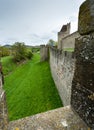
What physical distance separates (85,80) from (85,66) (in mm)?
180

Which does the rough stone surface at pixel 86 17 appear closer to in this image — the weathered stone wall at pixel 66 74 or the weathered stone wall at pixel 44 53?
the weathered stone wall at pixel 66 74

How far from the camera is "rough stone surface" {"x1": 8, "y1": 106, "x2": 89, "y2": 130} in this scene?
1.45 metres

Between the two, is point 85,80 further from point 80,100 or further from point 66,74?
point 66,74

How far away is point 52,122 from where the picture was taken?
153 cm

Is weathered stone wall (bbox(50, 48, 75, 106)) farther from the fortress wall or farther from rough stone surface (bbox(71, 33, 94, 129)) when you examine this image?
the fortress wall

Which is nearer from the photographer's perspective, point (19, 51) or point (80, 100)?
point (80, 100)

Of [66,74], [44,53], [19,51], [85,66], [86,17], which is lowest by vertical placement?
[66,74]

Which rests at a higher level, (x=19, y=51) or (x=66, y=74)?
(x=19, y=51)

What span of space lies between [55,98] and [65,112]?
6.27 metres

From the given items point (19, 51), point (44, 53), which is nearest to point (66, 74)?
point (44, 53)

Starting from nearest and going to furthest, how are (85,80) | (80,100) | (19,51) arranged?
(85,80) < (80,100) < (19,51)

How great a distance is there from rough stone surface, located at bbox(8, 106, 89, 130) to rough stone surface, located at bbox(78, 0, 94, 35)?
3.87 feet

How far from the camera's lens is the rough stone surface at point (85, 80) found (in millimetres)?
1354

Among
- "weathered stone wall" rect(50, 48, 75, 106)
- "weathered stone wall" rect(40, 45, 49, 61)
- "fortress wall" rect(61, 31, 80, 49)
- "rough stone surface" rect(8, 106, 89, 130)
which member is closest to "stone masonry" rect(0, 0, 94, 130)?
"rough stone surface" rect(8, 106, 89, 130)
